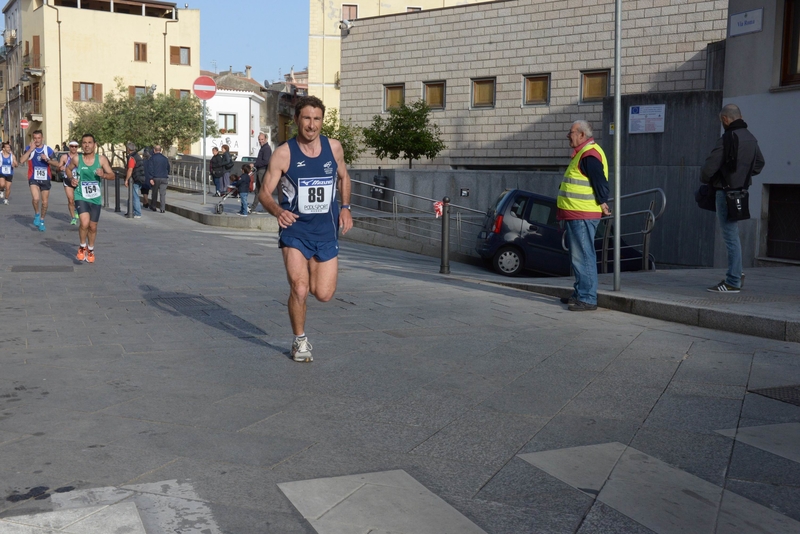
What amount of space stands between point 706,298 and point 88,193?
8099mm

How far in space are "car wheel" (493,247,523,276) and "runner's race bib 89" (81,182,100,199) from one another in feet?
23.2

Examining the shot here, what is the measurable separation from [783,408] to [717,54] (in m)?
22.2

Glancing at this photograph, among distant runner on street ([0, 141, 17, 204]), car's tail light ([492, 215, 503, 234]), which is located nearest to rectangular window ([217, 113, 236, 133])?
distant runner on street ([0, 141, 17, 204])

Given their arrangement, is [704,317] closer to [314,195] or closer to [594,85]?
[314,195]

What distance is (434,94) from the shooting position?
3316 cm

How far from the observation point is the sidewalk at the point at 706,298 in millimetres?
7633

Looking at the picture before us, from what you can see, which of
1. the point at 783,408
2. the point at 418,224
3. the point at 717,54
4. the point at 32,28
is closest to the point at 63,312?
the point at 783,408

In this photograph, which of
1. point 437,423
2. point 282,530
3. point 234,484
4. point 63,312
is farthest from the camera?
point 63,312

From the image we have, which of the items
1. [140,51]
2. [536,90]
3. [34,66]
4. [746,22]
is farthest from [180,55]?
[746,22]

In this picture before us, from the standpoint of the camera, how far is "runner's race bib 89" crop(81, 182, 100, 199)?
40.2 ft

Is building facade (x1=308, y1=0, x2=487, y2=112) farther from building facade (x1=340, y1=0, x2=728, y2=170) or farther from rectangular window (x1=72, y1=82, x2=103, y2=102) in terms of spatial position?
rectangular window (x1=72, y1=82, x2=103, y2=102)

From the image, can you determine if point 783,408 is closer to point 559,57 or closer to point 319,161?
point 319,161

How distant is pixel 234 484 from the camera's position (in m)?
3.82

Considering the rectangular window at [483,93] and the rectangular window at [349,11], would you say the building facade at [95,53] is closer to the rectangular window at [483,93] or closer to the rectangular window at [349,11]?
the rectangular window at [349,11]
